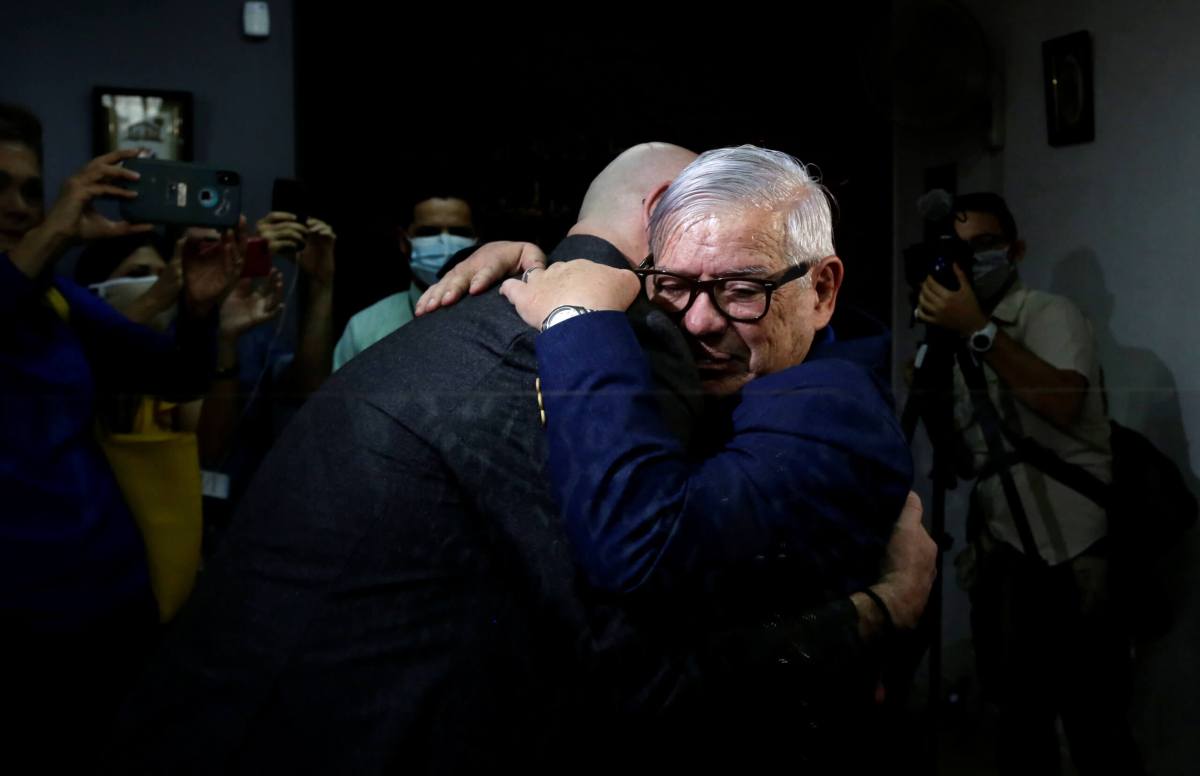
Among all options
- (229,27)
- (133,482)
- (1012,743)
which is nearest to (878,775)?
(1012,743)

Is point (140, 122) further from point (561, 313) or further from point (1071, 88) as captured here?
point (1071, 88)

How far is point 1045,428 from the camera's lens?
109cm

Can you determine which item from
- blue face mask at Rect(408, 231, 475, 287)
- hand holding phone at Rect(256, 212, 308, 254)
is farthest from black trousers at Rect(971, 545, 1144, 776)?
hand holding phone at Rect(256, 212, 308, 254)

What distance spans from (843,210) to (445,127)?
0.43 m

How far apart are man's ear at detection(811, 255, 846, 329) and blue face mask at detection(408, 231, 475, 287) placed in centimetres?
36

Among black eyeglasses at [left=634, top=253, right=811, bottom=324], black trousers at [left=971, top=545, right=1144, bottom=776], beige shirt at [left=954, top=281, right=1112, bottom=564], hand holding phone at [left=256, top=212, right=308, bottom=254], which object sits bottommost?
black trousers at [left=971, top=545, right=1144, bottom=776]

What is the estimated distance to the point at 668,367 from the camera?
2.62ft

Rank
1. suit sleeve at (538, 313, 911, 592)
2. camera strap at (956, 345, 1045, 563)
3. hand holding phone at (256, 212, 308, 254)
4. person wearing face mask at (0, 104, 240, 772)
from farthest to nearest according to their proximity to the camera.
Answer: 1. camera strap at (956, 345, 1045, 563)
2. hand holding phone at (256, 212, 308, 254)
3. person wearing face mask at (0, 104, 240, 772)
4. suit sleeve at (538, 313, 911, 592)

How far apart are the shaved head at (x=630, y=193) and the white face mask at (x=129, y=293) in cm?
39

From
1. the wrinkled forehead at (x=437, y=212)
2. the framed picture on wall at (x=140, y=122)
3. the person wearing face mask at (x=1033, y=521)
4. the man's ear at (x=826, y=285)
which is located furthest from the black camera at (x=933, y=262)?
the framed picture on wall at (x=140, y=122)

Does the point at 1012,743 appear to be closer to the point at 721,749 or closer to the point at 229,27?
the point at 721,749

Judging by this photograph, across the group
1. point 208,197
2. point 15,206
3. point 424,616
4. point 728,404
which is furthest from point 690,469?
point 15,206

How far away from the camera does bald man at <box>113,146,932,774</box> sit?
74cm

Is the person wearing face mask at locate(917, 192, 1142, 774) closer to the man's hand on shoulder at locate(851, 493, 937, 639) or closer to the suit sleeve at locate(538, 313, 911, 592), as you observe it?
the man's hand on shoulder at locate(851, 493, 937, 639)
